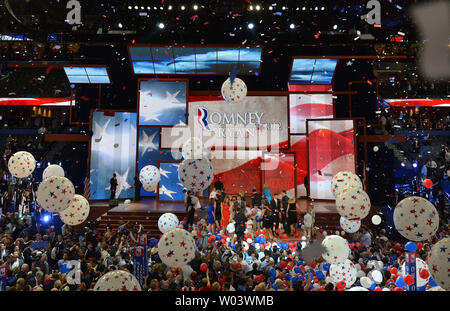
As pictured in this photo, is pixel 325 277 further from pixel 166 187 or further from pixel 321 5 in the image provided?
pixel 321 5

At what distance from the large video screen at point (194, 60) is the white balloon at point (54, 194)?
9.48 meters

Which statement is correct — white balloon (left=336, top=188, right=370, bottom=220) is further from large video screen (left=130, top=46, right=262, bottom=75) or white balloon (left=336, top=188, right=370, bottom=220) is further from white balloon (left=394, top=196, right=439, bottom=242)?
large video screen (left=130, top=46, right=262, bottom=75)

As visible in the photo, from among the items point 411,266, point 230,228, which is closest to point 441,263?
point 411,266

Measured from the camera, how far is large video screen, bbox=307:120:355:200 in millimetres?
13992

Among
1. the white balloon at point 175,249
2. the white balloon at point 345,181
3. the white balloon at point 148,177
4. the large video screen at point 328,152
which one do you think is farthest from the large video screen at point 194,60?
the white balloon at point 175,249

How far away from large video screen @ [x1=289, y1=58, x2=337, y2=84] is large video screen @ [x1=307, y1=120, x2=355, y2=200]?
2.23m

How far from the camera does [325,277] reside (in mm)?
5859

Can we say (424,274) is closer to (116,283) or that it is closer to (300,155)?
(116,283)

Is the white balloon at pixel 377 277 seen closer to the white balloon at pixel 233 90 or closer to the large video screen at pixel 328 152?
the white balloon at pixel 233 90

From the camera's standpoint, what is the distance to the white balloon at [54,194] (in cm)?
618

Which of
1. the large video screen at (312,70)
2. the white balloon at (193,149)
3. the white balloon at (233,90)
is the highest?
the large video screen at (312,70)

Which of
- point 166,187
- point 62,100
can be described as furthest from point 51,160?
point 166,187

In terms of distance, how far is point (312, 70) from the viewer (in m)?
15.0
